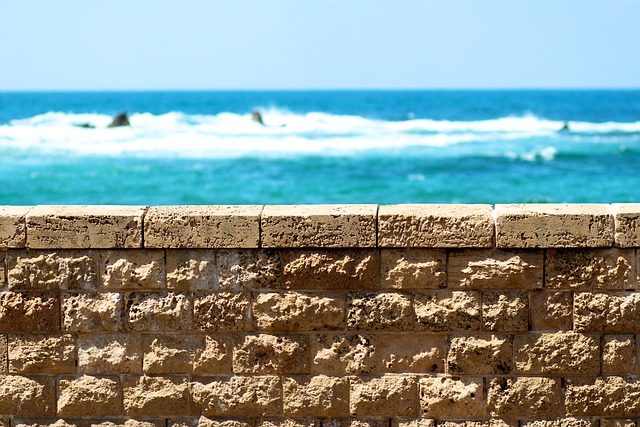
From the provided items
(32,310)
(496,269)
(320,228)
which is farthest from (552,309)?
(32,310)

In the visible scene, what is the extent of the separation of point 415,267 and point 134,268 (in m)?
1.55

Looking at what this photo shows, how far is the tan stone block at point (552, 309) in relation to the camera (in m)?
4.59

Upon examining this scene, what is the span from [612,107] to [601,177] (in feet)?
163

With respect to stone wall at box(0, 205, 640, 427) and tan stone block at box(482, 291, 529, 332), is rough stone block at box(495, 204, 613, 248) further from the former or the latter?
tan stone block at box(482, 291, 529, 332)

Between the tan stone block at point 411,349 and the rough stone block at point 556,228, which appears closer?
the rough stone block at point 556,228

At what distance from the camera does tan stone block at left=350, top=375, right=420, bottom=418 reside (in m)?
4.70

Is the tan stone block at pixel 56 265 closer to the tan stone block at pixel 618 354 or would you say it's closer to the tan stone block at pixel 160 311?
the tan stone block at pixel 160 311

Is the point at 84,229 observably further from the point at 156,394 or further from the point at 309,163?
the point at 309,163

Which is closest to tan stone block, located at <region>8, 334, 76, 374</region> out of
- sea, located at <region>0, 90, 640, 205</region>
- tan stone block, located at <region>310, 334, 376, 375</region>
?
tan stone block, located at <region>310, 334, 376, 375</region>

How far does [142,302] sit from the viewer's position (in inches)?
185

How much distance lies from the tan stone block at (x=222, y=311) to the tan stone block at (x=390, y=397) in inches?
29.6

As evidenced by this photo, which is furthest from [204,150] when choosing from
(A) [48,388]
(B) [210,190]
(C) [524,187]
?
(A) [48,388]

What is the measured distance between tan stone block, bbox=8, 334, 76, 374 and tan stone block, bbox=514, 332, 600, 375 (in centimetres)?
250

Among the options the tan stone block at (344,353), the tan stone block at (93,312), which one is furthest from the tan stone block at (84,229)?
the tan stone block at (344,353)
